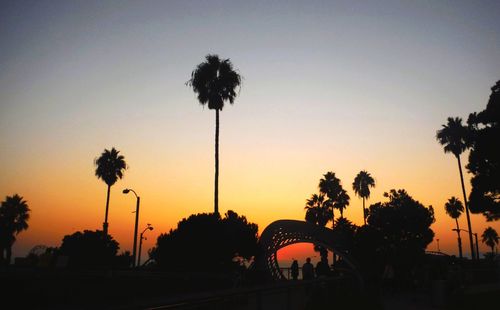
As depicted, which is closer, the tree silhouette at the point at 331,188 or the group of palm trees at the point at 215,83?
the group of palm trees at the point at 215,83

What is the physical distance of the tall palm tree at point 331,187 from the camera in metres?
65.5

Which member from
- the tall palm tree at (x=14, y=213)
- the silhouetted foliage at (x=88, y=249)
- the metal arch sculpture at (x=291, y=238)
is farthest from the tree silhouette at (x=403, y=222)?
the tall palm tree at (x=14, y=213)

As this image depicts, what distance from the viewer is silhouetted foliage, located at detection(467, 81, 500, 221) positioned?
28.6 m

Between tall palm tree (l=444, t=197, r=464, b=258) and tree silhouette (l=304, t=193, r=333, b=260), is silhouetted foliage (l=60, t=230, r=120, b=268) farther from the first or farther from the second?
tall palm tree (l=444, t=197, r=464, b=258)

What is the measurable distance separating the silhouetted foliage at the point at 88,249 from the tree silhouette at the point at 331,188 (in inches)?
1293

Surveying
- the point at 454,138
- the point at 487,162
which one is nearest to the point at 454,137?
the point at 454,138

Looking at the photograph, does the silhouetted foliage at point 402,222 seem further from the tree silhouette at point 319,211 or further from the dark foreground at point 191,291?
the dark foreground at point 191,291

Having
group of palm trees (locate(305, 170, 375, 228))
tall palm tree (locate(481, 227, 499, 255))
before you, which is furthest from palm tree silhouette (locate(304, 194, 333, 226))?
tall palm tree (locate(481, 227, 499, 255))

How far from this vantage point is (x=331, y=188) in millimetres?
65875

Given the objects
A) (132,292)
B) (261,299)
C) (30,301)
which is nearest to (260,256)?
(132,292)

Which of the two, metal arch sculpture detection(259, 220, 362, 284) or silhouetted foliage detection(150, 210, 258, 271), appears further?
silhouetted foliage detection(150, 210, 258, 271)

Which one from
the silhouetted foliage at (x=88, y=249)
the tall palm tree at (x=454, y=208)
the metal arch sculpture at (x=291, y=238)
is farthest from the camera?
the tall palm tree at (x=454, y=208)

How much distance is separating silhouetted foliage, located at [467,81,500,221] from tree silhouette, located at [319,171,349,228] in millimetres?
34830

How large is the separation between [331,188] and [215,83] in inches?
1334
